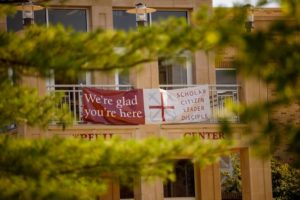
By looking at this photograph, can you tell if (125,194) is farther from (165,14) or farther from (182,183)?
(165,14)

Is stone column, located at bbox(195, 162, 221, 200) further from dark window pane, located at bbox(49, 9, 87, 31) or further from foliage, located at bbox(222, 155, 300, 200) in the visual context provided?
dark window pane, located at bbox(49, 9, 87, 31)

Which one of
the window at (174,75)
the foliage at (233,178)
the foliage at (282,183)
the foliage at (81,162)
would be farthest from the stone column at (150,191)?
the foliage at (81,162)

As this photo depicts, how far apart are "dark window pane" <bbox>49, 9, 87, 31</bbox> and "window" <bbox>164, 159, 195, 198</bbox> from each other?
4471 mm

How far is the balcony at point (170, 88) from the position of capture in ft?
76.7

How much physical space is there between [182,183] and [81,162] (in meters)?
13.0

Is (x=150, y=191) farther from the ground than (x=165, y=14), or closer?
closer

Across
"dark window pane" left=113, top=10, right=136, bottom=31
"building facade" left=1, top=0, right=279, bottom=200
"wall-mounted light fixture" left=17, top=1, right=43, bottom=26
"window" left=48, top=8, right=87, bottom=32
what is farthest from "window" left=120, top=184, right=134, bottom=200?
"wall-mounted light fixture" left=17, top=1, right=43, bottom=26

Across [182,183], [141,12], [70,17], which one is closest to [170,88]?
[182,183]

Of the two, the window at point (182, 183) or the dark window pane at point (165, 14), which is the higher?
the dark window pane at point (165, 14)

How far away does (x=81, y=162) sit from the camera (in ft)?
46.1

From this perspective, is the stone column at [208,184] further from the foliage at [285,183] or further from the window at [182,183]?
the foliage at [285,183]

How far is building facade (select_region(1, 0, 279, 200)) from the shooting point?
2327 centimetres

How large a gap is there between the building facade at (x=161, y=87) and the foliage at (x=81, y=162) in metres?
7.86

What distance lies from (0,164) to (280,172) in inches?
608
